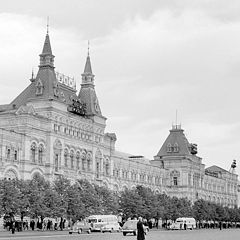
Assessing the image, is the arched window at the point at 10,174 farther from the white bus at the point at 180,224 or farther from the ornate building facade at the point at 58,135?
the white bus at the point at 180,224

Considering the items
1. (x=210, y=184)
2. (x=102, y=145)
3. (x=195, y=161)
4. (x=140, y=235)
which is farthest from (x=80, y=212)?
(x=210, y=184)

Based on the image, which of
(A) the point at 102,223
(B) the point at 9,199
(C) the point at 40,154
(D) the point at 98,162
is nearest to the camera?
(B) the point at 9,199

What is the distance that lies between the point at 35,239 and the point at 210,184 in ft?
379

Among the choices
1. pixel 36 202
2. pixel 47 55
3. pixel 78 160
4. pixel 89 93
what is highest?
pixel 47 55

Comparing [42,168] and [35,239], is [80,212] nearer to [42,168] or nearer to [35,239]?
[42,168]

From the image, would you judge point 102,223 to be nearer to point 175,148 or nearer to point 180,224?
point 180,224

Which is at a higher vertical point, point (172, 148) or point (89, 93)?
point (89, 93)

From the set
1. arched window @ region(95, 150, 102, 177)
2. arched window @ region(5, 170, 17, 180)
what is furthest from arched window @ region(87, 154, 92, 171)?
arched window @ region(5, 170, 17, 180)

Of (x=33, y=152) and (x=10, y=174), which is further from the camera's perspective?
(x=33, y=152)

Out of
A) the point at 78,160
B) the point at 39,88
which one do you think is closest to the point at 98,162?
the point at 78,160

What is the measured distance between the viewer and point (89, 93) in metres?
109

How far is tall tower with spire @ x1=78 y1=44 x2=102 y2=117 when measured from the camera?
354ft

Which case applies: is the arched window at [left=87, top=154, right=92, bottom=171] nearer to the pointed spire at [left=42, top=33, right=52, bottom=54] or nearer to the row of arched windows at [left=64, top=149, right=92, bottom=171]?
the row of arched windows at [left=64, top=149, right=92, bottom=171]

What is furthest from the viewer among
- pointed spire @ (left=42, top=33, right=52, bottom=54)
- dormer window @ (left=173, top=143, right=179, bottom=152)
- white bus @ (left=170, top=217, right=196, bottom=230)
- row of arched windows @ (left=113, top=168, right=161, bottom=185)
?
dormer window @ (left=173, top=143, right=179, bottom=152)
